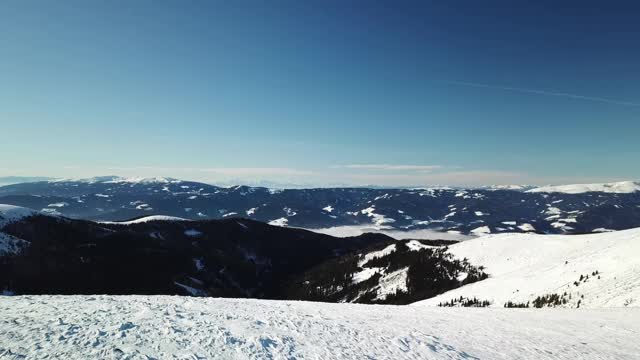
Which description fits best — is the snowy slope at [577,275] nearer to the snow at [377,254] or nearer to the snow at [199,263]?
the snow at [377,254]

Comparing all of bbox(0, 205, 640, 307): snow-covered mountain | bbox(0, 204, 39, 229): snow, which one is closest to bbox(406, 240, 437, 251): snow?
bbox(0, 205, 640, 307): snow-covered mountain

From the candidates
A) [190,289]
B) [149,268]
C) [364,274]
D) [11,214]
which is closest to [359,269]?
[364,274]

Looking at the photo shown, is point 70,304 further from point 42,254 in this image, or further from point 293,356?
point 42,254

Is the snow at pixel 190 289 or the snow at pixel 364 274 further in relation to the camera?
the snow at pixel 364 274

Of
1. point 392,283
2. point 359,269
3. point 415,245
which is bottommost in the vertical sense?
point 359,269

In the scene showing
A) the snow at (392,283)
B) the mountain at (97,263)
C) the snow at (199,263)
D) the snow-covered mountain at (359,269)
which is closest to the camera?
the snow-covered mountain at (359,269)

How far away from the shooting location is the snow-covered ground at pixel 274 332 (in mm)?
11660

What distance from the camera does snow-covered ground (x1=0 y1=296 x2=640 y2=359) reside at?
11660 millimetres

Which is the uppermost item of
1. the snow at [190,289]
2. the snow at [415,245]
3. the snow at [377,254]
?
the snow at [415,245]

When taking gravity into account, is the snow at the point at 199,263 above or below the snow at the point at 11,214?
below

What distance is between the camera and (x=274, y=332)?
1428cm

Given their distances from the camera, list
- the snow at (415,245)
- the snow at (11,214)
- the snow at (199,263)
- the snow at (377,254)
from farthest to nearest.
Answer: the snow at (199,263), the snow at (377,254), the snow at (415,245), the snow at (11,214)

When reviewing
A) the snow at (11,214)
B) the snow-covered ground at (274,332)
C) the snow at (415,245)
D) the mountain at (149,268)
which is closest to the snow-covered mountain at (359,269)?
the snow at (11,214)

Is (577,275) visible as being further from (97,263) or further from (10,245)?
(97,263)
